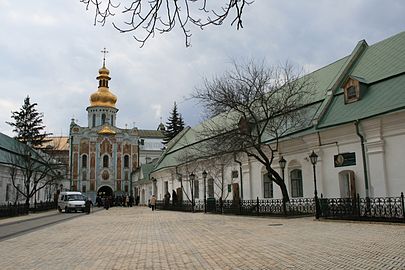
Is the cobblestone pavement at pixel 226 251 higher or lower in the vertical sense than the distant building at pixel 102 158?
lower

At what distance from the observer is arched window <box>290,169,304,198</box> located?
25.7 meters

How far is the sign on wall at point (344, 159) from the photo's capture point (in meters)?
21.4

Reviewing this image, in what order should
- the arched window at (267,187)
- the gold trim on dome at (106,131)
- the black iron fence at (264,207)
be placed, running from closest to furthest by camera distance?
the black iron fence at (264,207) < the arched window at (267,187) < the gold trim on dome at (106,131)

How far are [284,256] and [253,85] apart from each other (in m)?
16.7

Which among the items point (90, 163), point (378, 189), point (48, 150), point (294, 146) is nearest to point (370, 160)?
point (378, 189)

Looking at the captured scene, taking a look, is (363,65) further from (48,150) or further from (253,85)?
(48,150)

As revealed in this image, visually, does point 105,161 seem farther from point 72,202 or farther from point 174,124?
point 72,202

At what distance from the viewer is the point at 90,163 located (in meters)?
71.4

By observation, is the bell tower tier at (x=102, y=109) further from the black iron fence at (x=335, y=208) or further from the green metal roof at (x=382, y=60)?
the green metal roof at (x=382, y=60)

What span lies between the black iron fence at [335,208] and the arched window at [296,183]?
1.53 meters

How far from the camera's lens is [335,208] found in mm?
18906

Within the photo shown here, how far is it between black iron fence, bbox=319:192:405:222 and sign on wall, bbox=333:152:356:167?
3.27 meters

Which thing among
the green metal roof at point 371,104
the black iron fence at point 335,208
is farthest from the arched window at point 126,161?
the green metal roof at point 371,104

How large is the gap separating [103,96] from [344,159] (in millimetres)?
63895
